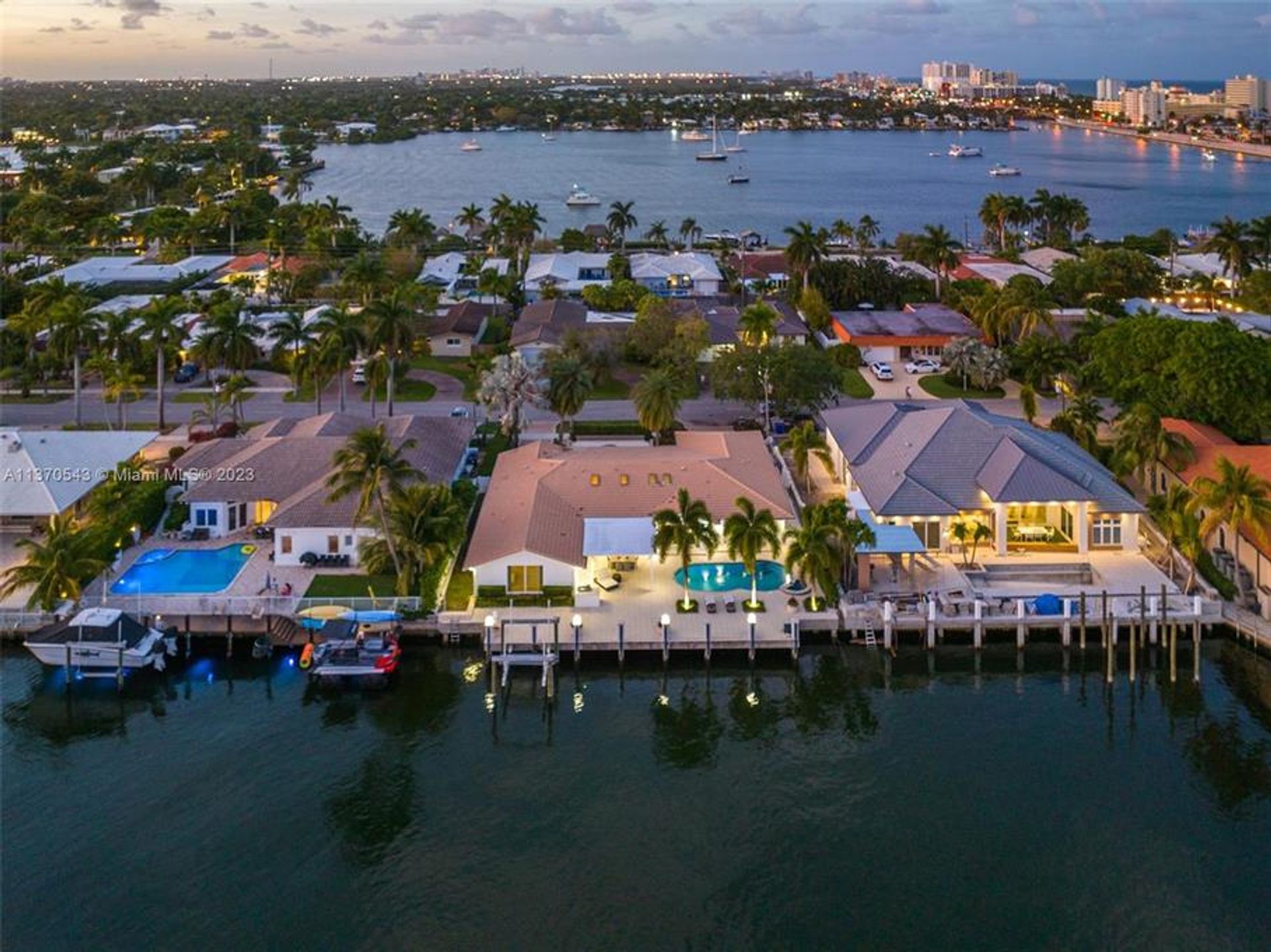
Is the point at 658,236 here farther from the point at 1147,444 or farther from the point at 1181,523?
the point at 1181,523

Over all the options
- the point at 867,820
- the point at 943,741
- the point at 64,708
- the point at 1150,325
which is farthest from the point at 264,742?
the point at 1150,325

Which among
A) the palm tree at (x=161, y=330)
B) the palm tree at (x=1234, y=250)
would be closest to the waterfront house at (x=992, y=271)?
the palm tree at (x=1234, y=250)

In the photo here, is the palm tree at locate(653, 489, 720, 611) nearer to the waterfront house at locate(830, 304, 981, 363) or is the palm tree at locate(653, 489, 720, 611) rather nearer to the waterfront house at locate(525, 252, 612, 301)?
the waterfront house at locate(830, 304, 981, 363)

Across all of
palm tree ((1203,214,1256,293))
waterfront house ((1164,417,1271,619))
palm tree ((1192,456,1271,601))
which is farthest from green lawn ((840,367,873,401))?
palm tree ((1203,214,1256,293))

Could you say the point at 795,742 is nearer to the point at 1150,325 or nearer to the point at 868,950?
the point at 868,950

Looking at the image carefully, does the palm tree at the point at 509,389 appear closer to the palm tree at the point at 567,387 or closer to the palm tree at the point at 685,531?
the palm tree at the point at 567,387

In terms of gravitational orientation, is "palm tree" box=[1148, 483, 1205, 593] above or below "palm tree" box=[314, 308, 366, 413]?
below

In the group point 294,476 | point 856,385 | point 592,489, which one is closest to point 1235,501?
point 592,489
